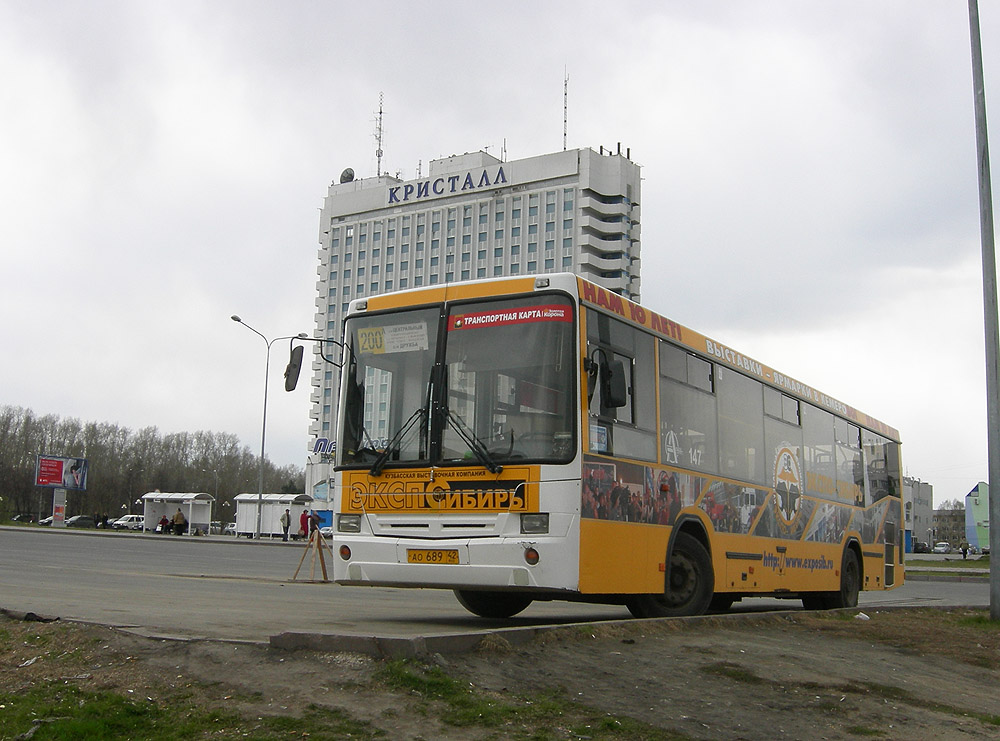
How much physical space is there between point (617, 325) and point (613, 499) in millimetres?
1796

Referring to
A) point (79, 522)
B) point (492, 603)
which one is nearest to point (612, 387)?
point (492, 603)

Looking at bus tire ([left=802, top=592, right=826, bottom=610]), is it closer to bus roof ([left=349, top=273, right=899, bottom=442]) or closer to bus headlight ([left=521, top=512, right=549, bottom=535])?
bus roof ([left=349, top=273, right=899, bottom=442])

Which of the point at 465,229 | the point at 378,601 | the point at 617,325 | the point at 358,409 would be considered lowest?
the point at 378,601

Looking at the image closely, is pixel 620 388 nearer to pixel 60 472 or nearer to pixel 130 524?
pixel 60 472

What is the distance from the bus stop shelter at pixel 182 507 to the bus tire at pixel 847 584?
5470cm

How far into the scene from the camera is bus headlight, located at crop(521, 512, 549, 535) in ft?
30.8

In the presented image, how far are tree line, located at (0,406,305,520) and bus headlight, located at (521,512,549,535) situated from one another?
115 metres

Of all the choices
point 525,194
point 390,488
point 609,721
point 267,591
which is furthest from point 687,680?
point 525,194

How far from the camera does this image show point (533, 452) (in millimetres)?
9578

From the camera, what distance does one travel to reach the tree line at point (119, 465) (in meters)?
124

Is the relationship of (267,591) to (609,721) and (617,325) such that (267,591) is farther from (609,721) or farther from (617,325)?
(609,721)

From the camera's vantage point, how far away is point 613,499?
32.9 feet

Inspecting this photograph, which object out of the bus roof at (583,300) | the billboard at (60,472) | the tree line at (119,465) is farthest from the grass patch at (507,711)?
the tree line at (119,465)

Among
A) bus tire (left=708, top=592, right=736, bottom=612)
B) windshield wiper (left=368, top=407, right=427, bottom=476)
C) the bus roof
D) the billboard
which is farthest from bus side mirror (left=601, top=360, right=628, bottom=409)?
the billboard
